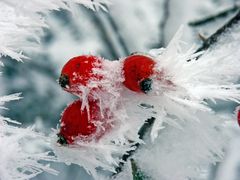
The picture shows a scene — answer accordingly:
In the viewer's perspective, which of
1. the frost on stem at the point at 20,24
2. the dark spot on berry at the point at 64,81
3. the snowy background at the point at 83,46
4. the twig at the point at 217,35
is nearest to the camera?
the frost on stem at the point at 20,24

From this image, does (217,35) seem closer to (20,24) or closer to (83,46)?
(20,24)

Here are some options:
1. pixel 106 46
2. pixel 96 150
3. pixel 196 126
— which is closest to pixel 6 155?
pixel 96 150

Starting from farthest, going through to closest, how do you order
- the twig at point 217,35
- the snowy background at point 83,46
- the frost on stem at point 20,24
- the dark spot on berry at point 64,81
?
the snowy background at point 83,46, the twig at point 217,35, the dark spot on berry at point 64,81, the frost on stem at point 20,24

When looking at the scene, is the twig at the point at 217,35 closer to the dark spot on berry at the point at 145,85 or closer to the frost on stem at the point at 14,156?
the dark spot on berry at the point at 145,85

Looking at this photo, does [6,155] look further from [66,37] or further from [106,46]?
[66,37]

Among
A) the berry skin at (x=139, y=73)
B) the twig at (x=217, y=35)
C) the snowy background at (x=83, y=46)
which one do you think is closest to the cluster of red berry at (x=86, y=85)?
the berry skin at (x=139, y=73)

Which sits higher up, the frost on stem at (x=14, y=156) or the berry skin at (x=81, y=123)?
the berry skin at (x=81, y=123)

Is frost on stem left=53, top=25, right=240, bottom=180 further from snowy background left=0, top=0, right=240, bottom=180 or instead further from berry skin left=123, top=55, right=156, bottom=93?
snowy background left=0, top=0, right=240, bottom=180
